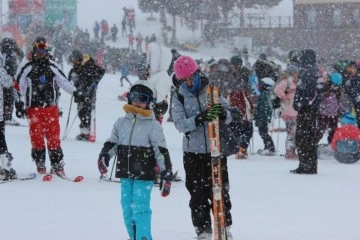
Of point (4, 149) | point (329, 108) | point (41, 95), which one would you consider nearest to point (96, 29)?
point (329, 108)

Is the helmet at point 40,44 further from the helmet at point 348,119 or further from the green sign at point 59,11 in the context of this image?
the green sign at point 59,11

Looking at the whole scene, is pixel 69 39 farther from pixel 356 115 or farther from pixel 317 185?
pixel 317 185

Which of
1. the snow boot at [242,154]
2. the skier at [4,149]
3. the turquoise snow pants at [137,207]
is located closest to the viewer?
the turquoise snow pants at [137,207]

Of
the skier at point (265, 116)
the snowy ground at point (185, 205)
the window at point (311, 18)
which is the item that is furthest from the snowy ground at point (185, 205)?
the window at point (311, 18)

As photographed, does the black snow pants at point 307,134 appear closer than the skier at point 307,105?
No

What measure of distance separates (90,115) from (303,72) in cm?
509

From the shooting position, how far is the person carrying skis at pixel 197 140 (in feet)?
20.1

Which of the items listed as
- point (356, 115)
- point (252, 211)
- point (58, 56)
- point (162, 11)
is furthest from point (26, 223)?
point (162, 11)

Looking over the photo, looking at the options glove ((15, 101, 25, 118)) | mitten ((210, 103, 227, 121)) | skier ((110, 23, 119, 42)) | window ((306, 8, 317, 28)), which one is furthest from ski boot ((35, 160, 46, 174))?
window ((306, 8, 317, 28))

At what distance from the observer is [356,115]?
14047mm

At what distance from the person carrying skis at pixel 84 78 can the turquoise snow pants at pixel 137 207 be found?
7766 mm

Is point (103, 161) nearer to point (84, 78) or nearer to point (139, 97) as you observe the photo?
point (139, 97)

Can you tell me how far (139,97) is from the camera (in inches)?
232

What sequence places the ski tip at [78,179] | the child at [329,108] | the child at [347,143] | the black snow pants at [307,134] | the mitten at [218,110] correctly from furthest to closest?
the child at [329,108]
the child at [347,143]
the black snow pants at [307,134]
the ski tip at [78,179]
the mitten at [218,110]
